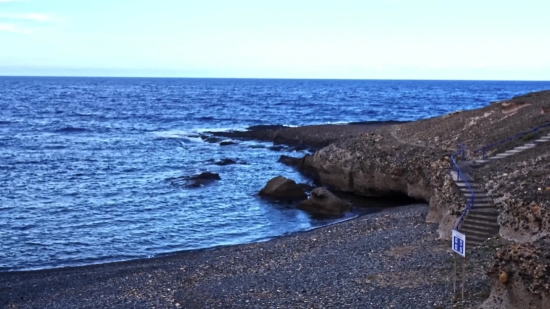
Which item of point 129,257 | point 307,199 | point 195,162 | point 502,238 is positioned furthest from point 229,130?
point 502,238

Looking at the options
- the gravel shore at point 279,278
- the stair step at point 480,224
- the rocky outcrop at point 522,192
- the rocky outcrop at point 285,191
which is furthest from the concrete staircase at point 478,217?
the rocky outcrop at point 285,191

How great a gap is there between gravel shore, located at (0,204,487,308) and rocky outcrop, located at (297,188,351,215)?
6.33 meters

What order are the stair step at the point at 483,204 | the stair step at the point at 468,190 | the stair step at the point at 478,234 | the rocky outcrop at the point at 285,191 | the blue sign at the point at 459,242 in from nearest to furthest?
the blue sign at the point at 459,242
the stair step at the point at 478,234
the stair step at the point at 483,204
the stair step at the point at 468,190
the rocky outcrop at the point at 285,191

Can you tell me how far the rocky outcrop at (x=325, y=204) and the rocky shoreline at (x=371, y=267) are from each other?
229 centimetres

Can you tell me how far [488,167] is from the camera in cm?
2916

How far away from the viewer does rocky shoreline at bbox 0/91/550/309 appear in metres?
17.6

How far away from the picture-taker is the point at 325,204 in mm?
36031

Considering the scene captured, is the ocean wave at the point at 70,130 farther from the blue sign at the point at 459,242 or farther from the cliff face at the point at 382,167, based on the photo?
the blue sign at the point at 459,242

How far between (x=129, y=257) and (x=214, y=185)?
1692 centimetres

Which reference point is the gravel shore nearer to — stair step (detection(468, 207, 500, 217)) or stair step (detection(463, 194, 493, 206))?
stair step (detection(468, 207, 500, 217))

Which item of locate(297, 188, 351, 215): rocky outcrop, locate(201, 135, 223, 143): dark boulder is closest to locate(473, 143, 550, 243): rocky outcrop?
locate(297, 188, 351, 215): rocky outcrop

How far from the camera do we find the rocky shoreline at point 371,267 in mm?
17609

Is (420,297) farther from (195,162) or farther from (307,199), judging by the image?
(195,162)

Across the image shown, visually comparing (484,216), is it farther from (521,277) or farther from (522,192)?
(521,277)
